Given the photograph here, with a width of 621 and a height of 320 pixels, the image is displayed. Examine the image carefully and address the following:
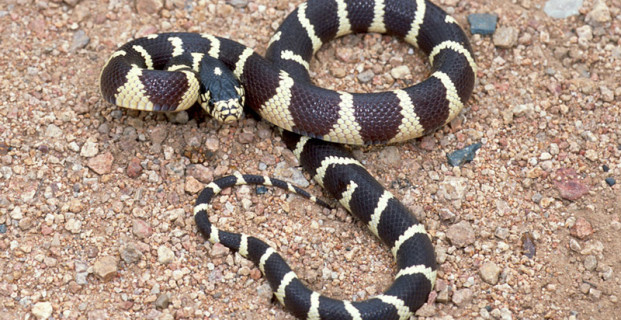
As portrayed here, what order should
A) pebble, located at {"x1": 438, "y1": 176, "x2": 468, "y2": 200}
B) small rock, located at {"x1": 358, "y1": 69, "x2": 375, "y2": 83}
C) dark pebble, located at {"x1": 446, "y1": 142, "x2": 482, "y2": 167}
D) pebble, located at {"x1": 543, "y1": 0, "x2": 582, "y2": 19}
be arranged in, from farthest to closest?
1. pebble, located at {"x1": 543, "y1": 0, "x2": 582, "y2": 19}
2. small rock, located at {"x1": 358, "y1": 69, "x2": 375, "y2": 83}
3. dark pebble, located at {"x1": 446, "y1": 142, "x2": 482, "y2": 167}
4. pebble, located at {"x1": 438, "y1": 176, "x2": 468, "y2": 200}

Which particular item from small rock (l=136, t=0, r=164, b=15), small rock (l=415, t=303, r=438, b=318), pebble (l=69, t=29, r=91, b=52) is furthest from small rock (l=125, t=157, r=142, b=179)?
small rock (l=415, t=303, r=438, b=318)

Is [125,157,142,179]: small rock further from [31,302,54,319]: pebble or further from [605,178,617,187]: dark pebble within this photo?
[605,178,617,187]: dark pebble

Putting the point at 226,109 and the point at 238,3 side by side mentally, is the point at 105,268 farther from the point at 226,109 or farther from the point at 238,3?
the point at 238,3

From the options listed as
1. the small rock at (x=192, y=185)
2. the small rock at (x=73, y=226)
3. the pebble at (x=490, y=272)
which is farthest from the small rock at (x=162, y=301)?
the pebble at (x=490, y=272)

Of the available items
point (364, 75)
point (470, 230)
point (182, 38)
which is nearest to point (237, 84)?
point (182, 38)

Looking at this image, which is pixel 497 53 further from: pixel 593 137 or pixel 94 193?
pixel 94 193

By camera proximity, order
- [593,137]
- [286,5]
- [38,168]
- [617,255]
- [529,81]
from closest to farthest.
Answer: [617,255] → [38,168] → [593,137] → [529,81] → [286,5]
